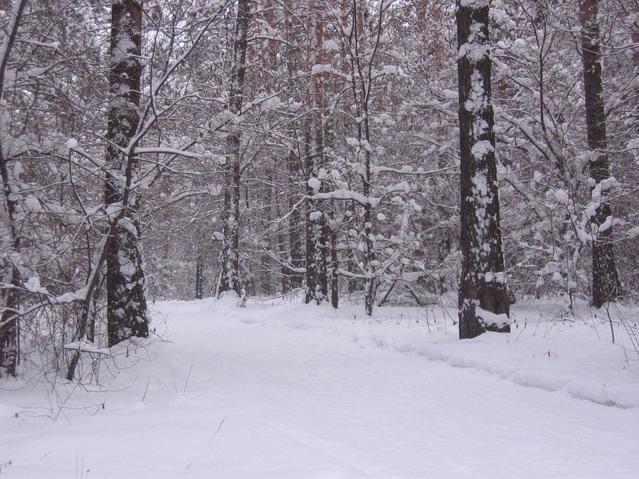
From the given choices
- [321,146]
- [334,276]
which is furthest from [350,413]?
[321,146]

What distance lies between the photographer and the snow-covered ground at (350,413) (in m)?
3.33

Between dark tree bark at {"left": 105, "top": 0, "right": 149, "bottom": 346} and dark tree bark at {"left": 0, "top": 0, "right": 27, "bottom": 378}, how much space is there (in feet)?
5.79

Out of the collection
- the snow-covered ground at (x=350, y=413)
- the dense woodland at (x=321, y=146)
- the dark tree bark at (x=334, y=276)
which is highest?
the dense woodland at (x=321, y=146)

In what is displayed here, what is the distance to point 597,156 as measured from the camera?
1106cm

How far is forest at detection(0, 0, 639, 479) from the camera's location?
568 cm

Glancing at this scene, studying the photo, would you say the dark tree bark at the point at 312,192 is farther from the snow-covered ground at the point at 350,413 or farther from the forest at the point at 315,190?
the snow-covered ground at the point at 350,413

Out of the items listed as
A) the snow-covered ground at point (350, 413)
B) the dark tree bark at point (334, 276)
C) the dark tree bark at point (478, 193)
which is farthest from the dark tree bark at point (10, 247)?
the dark tree bark at point (334, 276)

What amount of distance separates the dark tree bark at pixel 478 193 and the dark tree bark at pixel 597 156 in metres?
3.96

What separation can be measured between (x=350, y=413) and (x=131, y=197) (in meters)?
4.60

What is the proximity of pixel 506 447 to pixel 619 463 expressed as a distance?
2.38 feet

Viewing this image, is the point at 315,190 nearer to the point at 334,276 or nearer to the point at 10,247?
the point at 334,276

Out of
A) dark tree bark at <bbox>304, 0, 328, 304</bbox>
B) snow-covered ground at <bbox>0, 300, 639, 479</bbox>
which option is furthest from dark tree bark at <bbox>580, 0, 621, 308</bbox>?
dark tree bark at <bbox>304, 0, 328, 304</bbox>

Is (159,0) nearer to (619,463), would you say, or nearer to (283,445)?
(283,445)

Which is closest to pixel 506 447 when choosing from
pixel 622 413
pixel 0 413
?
pixel 622 413
